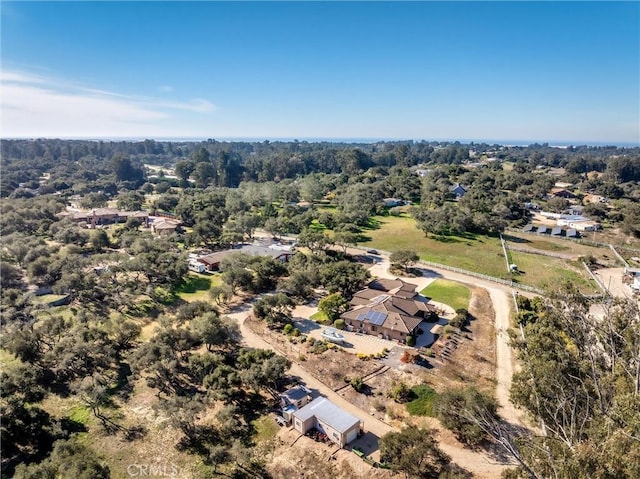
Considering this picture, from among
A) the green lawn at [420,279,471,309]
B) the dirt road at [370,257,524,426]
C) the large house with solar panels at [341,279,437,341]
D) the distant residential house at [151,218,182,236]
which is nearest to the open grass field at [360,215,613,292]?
the dirt road at [370,257,524,426]

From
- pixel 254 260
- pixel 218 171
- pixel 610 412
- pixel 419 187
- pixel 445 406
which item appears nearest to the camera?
pixel 610 412

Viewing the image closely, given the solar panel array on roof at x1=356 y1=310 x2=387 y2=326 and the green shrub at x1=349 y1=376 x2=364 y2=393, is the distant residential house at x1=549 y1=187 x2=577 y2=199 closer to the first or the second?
the solar panel array on roof at x1=356 y1=310 x2=387 y2=326

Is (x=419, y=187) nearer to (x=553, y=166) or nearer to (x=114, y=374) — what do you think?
(x=114, y=374)

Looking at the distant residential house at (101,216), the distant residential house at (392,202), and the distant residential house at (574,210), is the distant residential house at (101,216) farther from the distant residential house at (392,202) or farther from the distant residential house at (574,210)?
the distant residential house at (574,210)

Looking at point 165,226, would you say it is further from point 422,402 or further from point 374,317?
point 422,402

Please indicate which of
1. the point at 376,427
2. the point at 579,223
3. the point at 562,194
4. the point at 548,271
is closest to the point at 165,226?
the point at 376,427

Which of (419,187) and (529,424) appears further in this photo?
(419,187)

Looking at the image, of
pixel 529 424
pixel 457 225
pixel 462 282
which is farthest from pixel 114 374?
pixel 457 225

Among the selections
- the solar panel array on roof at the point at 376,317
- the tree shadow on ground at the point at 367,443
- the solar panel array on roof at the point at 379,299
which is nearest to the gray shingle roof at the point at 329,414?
the tree shadow on ground at the point at 367,443
